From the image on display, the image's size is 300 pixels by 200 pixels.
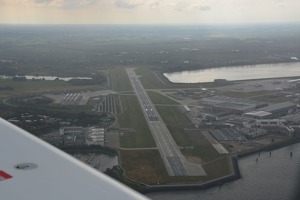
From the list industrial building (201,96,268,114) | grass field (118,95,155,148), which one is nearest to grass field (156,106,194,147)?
grass field (118,95,155,148)

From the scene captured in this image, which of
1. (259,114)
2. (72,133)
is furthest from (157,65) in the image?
(72,133)

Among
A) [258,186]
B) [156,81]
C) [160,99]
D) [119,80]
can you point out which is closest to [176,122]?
[160,99]

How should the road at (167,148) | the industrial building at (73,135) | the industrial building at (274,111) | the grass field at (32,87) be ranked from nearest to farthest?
the road at (167,148), the industrial building at (73,135), the industrial building at (274,111), the grass field at (32,87)

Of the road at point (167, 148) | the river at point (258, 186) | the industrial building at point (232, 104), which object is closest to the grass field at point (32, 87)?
the road at point (167, 148)

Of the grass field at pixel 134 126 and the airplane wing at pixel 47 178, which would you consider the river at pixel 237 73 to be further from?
the airplane wing at pixel 47 178

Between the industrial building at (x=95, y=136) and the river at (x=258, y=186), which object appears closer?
the river at (x=258, y=186)

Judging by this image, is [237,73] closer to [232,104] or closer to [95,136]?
[232,104]

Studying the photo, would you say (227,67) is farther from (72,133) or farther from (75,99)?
(72,133)
